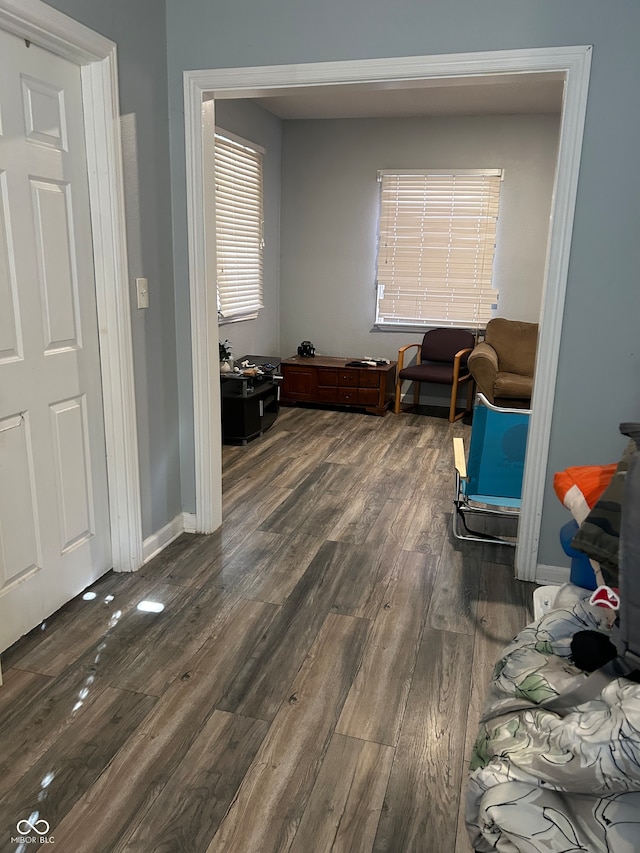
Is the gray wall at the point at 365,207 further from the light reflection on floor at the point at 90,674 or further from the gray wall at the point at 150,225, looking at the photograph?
the light reflection on floor at the point at 90,674

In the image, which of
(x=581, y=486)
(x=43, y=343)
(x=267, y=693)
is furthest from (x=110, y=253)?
(x=581, y=486)

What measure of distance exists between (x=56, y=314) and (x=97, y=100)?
0.80 m

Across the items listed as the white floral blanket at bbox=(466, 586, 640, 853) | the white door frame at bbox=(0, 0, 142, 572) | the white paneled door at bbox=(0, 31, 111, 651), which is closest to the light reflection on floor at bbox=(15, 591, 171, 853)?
the white paneled door at bbox=(0, 31, 111, 651)

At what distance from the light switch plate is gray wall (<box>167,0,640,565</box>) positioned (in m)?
0.57

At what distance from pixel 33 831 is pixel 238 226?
4.58 m

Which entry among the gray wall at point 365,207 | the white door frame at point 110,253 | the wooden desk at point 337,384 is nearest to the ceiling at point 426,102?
the gray wall at point 365,207

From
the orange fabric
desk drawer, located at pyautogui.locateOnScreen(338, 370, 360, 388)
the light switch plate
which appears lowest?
desk drawer, located at pyautogui.locateOnScreen(338, 370, 360, 388)

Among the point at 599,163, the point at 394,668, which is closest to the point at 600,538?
the point at 394,668

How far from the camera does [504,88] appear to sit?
15.4 ft

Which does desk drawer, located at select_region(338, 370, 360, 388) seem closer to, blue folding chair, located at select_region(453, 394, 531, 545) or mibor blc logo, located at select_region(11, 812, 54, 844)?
blue folding chair, located at select_region(453, 394, 531, 545)

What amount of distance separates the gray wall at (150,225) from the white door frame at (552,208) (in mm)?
111

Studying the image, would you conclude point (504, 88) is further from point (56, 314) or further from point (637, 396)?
point (56, 314)

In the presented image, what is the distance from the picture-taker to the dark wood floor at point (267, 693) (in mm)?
1557

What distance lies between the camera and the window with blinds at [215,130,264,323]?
4.91 metres
